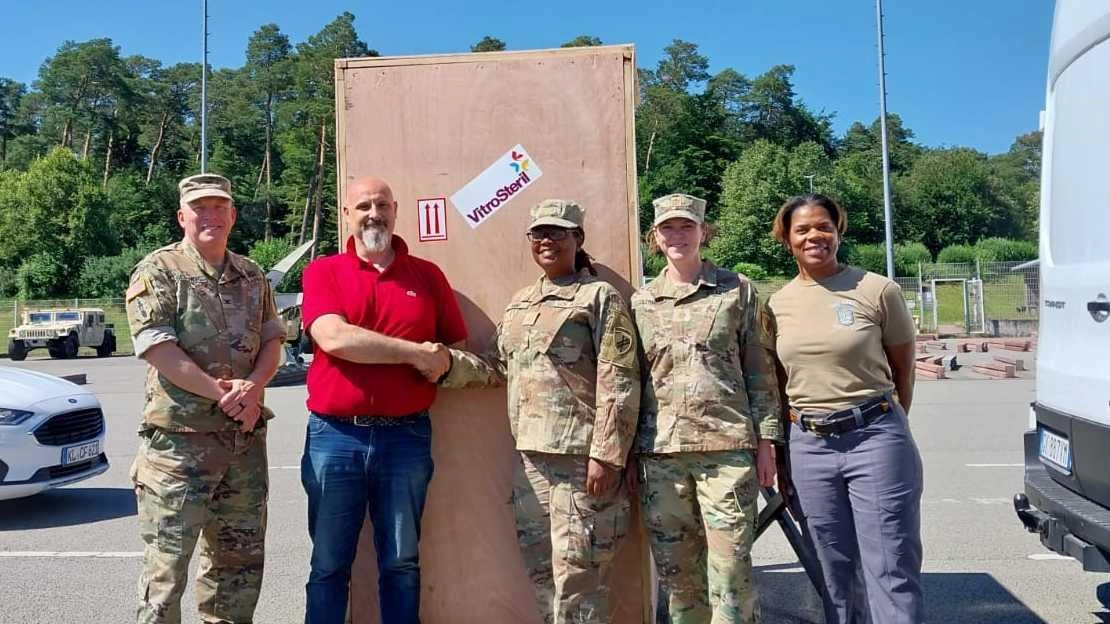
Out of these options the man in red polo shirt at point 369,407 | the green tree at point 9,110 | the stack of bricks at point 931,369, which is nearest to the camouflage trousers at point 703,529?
the man in red polo shirt at point 369,407

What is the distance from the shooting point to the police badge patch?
9.94ft

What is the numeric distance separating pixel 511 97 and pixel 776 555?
10.8ft

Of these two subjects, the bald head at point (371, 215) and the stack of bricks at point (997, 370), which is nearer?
the bald head at point (371, 215)

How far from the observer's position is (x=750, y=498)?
9.52 feet

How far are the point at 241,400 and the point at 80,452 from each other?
13.2ft

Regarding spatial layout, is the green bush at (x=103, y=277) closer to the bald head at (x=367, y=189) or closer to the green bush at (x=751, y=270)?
the green bush at (x=751, y=270)

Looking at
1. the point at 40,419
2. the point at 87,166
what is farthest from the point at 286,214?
the point at 40,419

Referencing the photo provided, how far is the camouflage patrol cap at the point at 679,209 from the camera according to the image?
3.02 m

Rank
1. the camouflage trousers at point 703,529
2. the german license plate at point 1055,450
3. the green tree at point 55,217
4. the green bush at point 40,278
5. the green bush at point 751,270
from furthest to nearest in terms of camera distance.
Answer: the green tree at point 55,217, the green bush at point 40,278, the green bush at point 751,270, the german license plate at point 1055,450, the camouflage trousers at point 703,529

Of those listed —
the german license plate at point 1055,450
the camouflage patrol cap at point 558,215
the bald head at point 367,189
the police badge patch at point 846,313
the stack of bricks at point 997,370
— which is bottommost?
the stack of bricks at point 997,370

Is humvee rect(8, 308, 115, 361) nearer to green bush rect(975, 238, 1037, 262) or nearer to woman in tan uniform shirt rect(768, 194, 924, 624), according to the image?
woman in tan uniform shirt rect(768, 194, 924, 624)

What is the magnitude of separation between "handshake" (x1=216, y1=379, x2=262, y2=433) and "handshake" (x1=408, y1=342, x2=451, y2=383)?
633 mm

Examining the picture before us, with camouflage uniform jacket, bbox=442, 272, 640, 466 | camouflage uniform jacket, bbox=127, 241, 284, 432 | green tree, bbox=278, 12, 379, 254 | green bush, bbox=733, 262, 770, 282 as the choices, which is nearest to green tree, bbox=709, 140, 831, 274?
green bush, bbox=733, 262, 770, 282

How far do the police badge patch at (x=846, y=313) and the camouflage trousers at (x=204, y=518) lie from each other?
233 centimetres
